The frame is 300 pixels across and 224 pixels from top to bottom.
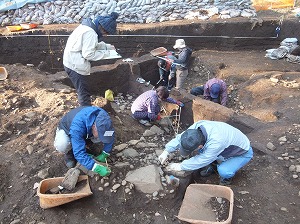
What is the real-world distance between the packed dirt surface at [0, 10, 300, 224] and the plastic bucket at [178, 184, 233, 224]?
0.68 feet

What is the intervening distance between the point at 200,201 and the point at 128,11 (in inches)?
290

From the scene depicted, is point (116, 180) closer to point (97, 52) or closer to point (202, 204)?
point (202, 204)

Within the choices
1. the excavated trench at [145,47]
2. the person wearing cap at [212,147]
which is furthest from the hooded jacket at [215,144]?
the excavated trench at [145,47]

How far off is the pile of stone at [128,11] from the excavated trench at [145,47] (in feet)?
2.02

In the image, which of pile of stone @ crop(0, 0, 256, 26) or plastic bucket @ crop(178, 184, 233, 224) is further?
pile of stone @ crop(0, 0, 256, 26)

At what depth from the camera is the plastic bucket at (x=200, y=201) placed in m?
3.38

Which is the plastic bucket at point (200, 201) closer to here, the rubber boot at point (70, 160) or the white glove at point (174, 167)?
the white glove at point (174, 167)

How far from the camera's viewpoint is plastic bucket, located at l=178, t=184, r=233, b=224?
3.38 m

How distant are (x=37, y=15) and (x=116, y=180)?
7118 millimetres

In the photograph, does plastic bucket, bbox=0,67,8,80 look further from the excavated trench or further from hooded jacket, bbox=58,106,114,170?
hooded jacket, bbox=58,106,114,170

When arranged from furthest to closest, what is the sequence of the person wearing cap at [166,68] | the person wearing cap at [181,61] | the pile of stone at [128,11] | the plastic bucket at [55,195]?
the pile of stone at [128,11], the person wearing cap at [166,68], the person wearing cap at [181,61], the plastic bucket at [55,195]

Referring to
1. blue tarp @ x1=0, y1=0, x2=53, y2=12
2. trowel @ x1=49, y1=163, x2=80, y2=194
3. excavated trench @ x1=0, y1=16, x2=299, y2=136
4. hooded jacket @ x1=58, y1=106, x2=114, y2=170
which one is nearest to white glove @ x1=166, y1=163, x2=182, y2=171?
hooded jacket @ x1=58, y1=106, x2=114, y2=170

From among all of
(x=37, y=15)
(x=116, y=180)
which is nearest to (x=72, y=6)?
(x=37, y=15)

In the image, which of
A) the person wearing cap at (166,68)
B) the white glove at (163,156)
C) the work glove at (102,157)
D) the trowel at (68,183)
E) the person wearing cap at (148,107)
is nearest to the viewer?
the trowel at (68,183)
